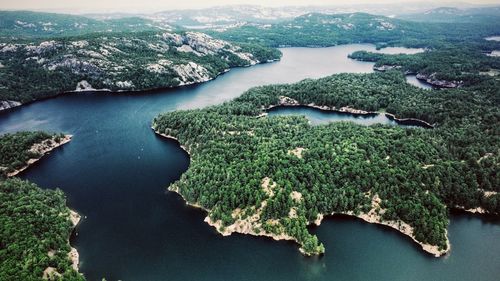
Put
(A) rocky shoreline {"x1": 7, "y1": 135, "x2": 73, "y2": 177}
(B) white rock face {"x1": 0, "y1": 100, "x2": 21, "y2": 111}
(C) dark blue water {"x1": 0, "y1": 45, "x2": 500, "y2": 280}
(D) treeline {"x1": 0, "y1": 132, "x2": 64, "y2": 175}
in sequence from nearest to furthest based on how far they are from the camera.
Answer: (C) dark blue water {"x1": 0, "y1": 45, "x2": 500, "y2": 280} < (D) treeline {"x1": 0, "y1": 132, "x2": 64, "y2": 175} < (A) rocky shoreline {"x1": 7, "y1": 135, "x2": 73, "y2": 177} < (B) white rock face {"x1": 0, "y1": 100, "x2": 21, "y2": 111}

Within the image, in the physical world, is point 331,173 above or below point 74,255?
above

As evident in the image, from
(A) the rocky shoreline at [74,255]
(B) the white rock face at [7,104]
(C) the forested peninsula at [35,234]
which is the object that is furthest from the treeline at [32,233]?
(B) the white rock face at [7,104]

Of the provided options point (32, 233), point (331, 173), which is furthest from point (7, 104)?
point (331, 173)

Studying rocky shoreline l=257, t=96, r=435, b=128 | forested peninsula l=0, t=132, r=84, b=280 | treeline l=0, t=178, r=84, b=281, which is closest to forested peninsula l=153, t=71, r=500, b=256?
rocky shoreline l=257, t=96, r=435, b=128

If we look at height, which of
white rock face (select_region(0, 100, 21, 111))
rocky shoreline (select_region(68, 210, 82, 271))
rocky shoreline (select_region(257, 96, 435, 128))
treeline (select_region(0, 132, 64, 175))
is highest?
rocky shoreline (select_region(257, 96, 435, 128))

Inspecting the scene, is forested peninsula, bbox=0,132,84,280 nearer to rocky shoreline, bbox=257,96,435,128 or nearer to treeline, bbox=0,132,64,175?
treeline, bbox=0,132,64,175

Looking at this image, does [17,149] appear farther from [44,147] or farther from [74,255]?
[74,255]

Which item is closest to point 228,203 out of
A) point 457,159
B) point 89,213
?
point 89,213
